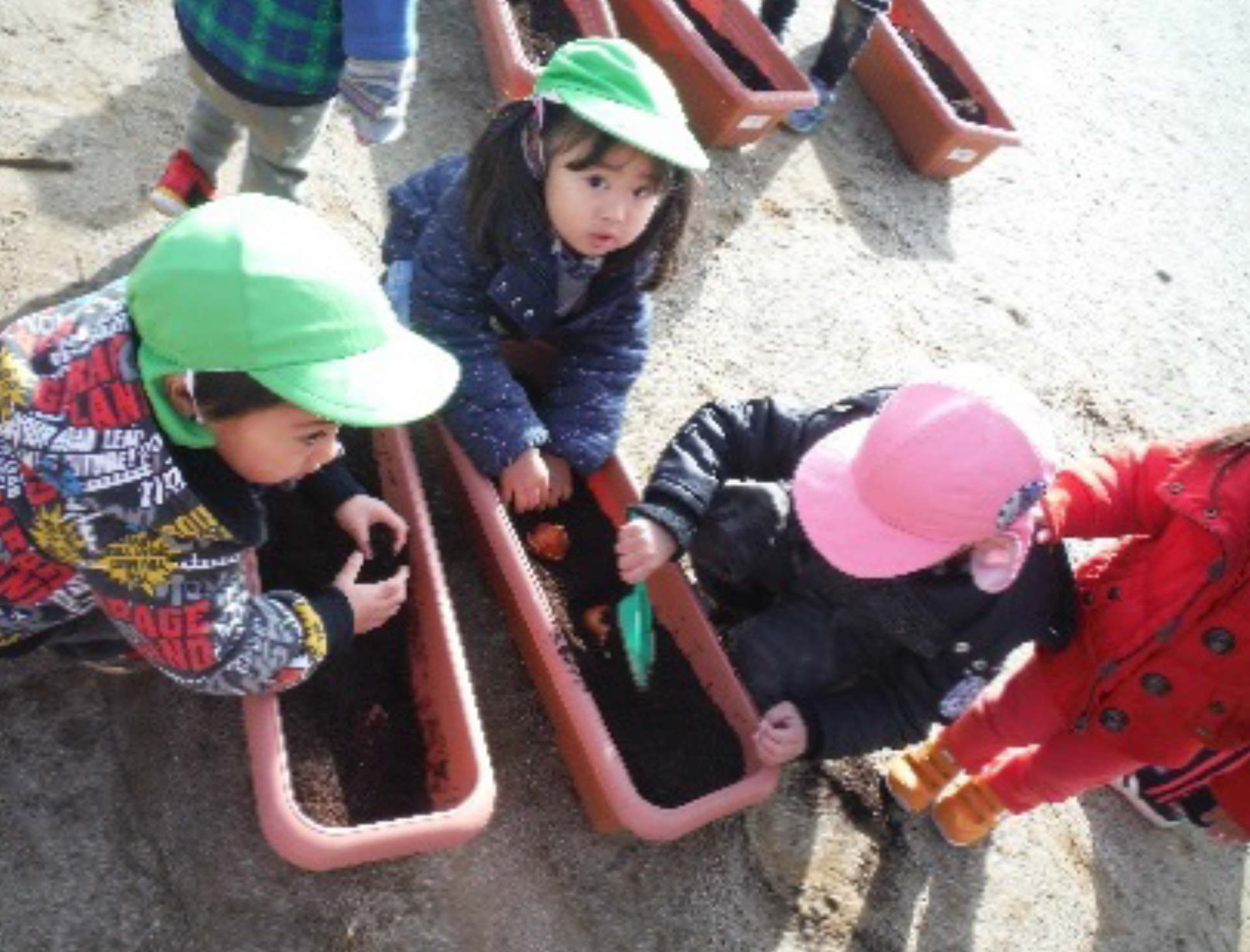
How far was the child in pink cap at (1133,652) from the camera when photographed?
1763mm

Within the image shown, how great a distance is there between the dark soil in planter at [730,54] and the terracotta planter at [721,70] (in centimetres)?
1

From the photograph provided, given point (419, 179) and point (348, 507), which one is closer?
point (348, 507)

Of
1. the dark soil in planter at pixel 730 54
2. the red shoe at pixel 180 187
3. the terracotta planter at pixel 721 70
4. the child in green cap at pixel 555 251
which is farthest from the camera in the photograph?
the dark soil in planter at pixel 730 54

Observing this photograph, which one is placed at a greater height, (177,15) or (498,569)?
(177,15)

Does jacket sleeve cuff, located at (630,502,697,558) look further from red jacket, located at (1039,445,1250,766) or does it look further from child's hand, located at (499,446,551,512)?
red jacket, located at (1039,445,1250,766)

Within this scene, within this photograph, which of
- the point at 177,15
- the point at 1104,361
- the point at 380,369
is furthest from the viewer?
the point at 1104,361

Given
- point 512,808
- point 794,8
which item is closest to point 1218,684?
point 512,808

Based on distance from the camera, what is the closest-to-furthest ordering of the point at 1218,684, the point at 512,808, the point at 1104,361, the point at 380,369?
the point at 380,369 < the point at 1218,684 < the point at 512,808 < the point at 1104,361

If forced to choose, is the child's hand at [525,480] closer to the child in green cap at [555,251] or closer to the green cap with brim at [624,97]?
the child in green cap at [555,251]

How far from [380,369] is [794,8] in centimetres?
292

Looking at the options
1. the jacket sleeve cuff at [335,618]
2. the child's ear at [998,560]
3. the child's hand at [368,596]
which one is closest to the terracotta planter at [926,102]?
the child's ear at [998,560]

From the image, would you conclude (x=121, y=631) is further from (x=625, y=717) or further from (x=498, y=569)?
(x=625, y=717)

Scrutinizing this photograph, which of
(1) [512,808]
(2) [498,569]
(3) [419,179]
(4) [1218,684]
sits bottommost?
(1) [512,808]

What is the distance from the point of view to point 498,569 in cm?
211
